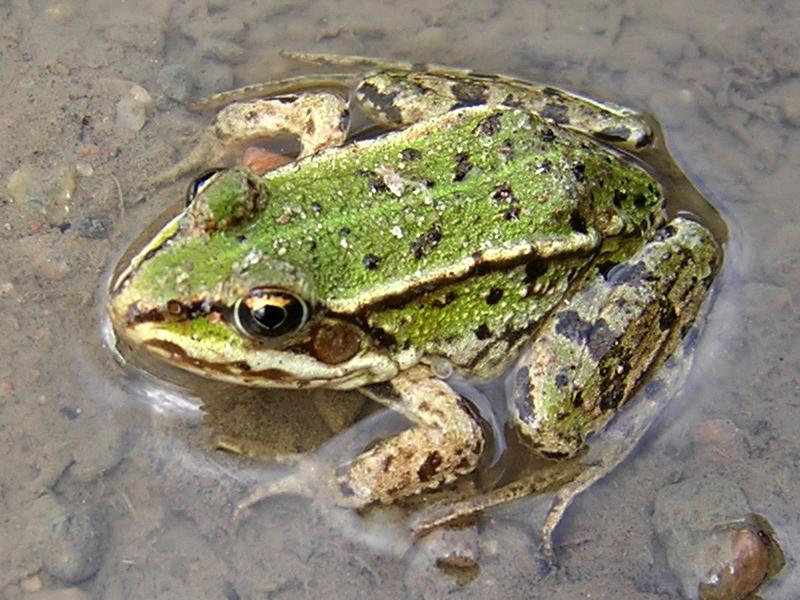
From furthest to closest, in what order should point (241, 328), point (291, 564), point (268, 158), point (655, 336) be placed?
point (268, 158) < point (655, 336) < point (291, 564) < point (241, 328)

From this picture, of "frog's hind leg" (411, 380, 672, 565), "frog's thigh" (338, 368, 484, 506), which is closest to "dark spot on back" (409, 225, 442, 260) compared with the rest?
"frog's thigh" (338, 368, 484, 506)

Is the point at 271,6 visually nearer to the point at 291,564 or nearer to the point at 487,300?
the point at 487,300

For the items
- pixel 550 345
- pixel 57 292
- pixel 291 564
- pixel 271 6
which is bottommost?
pixel 291 564

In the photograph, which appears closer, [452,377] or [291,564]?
[291,564]

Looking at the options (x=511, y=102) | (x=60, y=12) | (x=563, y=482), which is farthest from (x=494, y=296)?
(x=60, y=12)

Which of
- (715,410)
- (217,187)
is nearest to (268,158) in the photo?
(217,187)

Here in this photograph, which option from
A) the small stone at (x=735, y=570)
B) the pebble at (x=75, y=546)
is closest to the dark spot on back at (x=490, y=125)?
the small stone at (x=735, y=570)

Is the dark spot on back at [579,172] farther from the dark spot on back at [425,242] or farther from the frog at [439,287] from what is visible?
the dark spot on back at [425,242]
